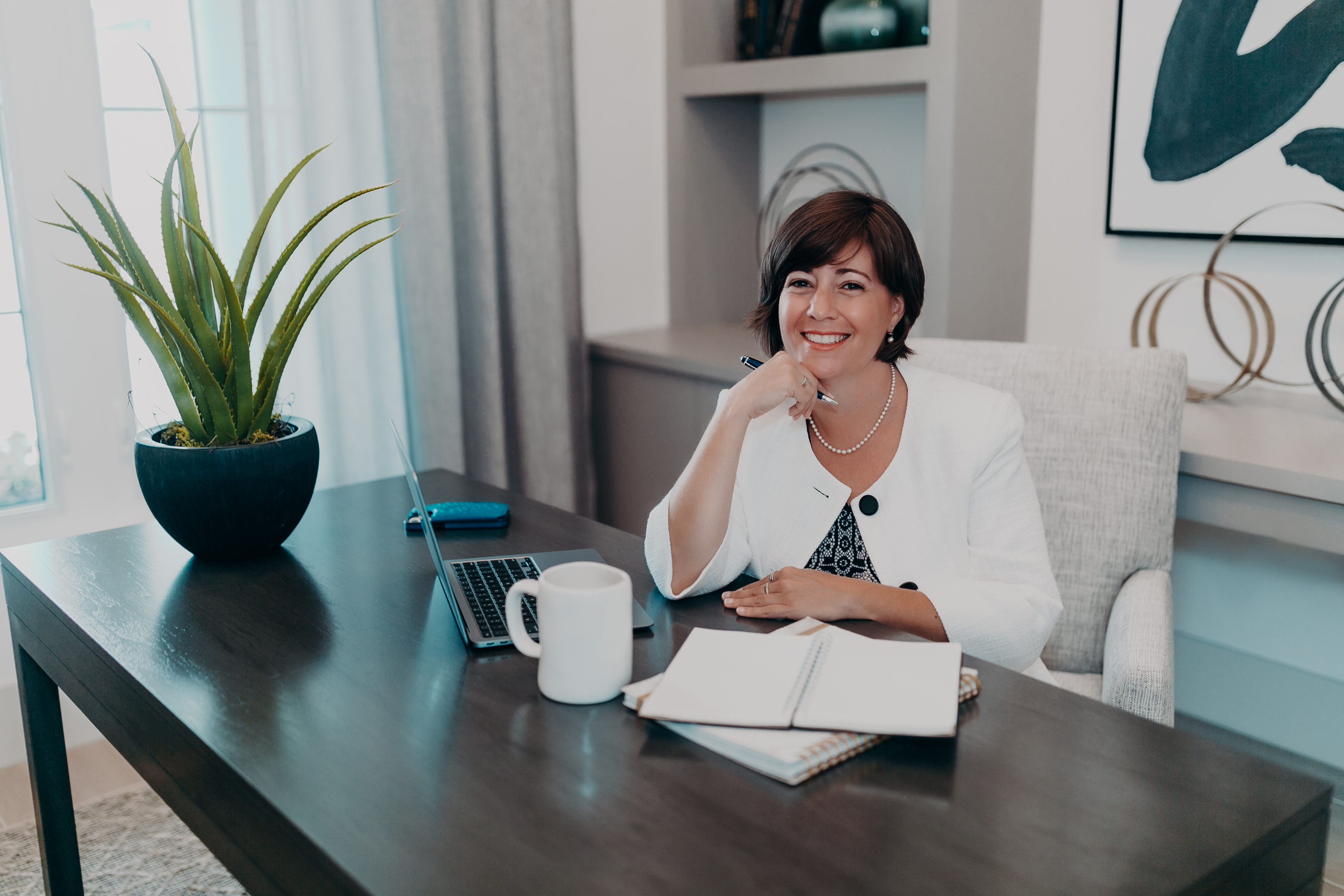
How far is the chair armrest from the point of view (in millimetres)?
1286

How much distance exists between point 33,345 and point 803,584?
1.69 m

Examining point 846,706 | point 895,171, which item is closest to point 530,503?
point 846,706

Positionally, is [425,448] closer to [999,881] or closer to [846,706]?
[846,706]

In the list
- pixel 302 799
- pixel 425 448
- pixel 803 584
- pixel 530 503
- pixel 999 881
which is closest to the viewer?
pixel 999 881

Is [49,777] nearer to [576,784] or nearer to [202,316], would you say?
[202,316]

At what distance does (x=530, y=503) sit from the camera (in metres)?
1.66

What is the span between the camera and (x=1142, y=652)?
1.32m

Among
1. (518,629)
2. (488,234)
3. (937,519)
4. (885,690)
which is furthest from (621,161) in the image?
(885,690)

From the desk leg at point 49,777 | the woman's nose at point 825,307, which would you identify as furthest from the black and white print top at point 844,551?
the desk leg at point 49,777

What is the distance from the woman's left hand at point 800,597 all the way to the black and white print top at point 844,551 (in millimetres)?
140

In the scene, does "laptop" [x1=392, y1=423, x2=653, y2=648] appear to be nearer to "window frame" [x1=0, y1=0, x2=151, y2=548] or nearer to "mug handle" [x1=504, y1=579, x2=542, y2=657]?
"mug handle" [x1=504, y1=579, x2=542, y2=657]

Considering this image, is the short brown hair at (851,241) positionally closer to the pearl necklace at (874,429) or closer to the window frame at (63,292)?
the pearl necklace at (874,429)

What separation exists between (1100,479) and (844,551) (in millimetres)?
413

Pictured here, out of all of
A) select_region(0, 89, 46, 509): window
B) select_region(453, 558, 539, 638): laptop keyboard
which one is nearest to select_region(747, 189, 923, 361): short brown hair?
select_region(453, 558, 539, 638): laptop keyboard
